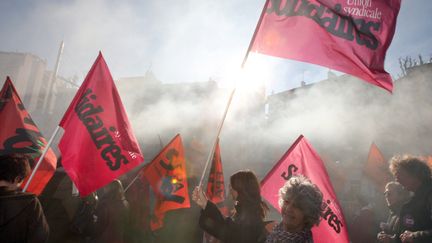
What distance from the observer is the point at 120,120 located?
3.02 m

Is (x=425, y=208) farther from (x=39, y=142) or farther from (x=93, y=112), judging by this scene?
(x=39, y=142)

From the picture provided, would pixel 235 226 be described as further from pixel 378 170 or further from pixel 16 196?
pixel 378 170

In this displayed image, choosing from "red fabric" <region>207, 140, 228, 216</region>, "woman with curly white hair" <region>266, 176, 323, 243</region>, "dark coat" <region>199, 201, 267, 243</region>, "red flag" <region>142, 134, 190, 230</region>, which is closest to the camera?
"woman with curly white hair" <region>266, 176, 323, 243</region>

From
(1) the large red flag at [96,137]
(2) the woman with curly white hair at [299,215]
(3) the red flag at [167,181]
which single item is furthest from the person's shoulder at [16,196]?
(3) the red flag at [167,181]

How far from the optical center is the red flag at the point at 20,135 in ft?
10.3

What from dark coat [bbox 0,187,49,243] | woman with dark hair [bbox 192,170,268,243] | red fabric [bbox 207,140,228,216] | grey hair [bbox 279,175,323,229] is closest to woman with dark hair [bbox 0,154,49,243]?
dark coat [bbox 0,187,49,243]

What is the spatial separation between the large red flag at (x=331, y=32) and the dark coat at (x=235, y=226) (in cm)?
145

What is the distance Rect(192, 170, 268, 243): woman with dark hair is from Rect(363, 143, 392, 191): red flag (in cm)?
386

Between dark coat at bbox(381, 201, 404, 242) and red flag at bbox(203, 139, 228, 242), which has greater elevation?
dark coat at bbox(381, 201, 404, 242)

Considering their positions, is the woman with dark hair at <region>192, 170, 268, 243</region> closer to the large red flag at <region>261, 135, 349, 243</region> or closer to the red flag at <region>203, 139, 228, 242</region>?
the large red flag at <region>261, 135, 349, 243</region>

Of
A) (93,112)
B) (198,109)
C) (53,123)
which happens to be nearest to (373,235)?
(93,112)

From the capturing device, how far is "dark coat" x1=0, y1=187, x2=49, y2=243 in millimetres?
1971

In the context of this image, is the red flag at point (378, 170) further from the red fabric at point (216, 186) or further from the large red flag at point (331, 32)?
the large red flag at point (331, 32)

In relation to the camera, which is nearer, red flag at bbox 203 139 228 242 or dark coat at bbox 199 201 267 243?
dark coat at bbox 199 201 267 243
